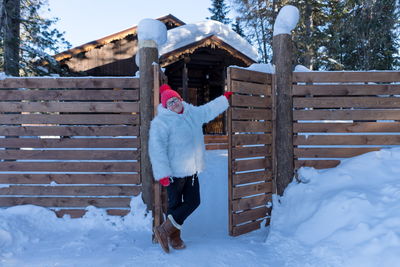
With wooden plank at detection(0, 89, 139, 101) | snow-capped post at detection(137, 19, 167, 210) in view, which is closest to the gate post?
snow-capped post at detection(137, 19, 167, 210)

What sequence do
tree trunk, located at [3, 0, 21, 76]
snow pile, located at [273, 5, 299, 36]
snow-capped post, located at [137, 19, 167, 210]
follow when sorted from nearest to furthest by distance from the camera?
snow-capped post, located at [137, 19, 167, 210] < snow pile, located at [273, 5, 299, 36] < tree trunk, located at [3, 0, 21, 76]

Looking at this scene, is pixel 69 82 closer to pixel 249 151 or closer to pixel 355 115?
pixel 249 151

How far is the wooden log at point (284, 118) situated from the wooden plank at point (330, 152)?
0.19 meters

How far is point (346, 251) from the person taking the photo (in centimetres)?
273

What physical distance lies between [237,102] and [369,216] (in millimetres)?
2120

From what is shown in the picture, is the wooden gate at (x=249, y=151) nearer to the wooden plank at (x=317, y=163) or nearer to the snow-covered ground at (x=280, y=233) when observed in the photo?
the snow-covered ground at (x=280, y=233)

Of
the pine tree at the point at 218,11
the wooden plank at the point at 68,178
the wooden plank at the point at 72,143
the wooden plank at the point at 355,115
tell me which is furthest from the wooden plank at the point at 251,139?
the pine tree at the point at 218,11

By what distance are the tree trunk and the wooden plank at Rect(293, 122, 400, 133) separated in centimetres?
796

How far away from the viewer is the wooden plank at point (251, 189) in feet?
13.1

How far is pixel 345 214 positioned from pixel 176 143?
212 centimetres

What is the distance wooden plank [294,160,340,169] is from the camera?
172 inches

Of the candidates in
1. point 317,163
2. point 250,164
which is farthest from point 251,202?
point 317,163

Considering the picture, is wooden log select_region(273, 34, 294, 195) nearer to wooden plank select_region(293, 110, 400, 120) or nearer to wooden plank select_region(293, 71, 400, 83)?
wooden plank select_region(293, 71, 400, 83)

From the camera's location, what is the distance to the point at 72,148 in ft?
14.6
